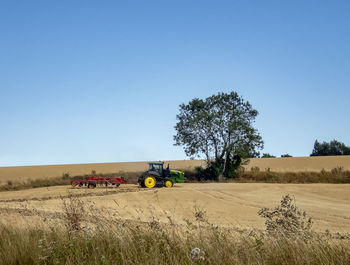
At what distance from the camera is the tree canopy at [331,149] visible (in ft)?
296

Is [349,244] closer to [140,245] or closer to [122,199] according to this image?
[140,245]

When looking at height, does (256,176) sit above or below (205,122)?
below

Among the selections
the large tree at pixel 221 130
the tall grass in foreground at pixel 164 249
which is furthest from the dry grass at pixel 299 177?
the tall grass in foreground at pixel 164 249

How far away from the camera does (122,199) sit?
24.4 metres

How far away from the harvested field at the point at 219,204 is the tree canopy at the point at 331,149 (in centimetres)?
6343

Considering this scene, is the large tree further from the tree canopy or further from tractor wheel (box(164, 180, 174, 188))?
the tree canopy

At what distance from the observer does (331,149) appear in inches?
Result: 3644

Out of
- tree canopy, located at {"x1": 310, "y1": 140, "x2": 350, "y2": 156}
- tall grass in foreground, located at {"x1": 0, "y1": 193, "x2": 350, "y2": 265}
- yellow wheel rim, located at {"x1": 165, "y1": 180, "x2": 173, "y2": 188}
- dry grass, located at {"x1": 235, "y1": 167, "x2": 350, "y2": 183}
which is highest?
tree canopy, located at {"x1": 310, "y1": 140, "x2": 350, "y2": 156}

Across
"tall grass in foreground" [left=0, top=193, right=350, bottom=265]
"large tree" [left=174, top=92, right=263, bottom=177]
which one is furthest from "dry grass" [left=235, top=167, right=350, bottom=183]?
"tall grass in foreground" [left=0, top=193, right=350, bottom=265]

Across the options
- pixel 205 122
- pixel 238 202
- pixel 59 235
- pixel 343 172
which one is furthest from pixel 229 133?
pixel 59 235

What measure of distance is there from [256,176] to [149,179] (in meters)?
14.6

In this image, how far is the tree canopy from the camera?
90312mm

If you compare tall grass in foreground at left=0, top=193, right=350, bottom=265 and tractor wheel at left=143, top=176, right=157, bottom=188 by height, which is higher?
tractor wheel at left=143, top=176, right=157, bottom=188

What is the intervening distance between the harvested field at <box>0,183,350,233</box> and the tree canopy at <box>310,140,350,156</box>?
208ft
